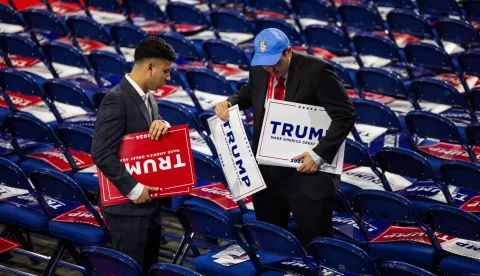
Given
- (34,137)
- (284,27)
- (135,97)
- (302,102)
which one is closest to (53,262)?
(34,137)

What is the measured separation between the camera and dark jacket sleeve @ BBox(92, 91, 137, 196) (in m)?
4.38

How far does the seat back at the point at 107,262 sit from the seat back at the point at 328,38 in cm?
441

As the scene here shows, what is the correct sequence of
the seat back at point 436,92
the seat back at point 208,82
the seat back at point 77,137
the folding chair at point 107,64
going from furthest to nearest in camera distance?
1. the folding chair at point 107,64
2. the seat back at point 208,82
3. the seat back at point 436,92
4. the seat back at point 77,137

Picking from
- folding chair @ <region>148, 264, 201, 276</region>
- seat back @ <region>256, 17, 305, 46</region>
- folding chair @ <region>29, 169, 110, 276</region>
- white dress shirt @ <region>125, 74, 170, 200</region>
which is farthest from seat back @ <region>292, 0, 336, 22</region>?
folding chair @ <region>148, 264, 201, 276</region>

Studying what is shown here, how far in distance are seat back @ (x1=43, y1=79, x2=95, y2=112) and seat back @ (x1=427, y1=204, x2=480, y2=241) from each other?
3.10m

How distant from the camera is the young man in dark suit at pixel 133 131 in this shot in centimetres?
439

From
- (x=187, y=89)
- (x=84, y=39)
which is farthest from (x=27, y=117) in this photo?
(x=84, y=39)

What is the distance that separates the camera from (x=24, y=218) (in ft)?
18.3

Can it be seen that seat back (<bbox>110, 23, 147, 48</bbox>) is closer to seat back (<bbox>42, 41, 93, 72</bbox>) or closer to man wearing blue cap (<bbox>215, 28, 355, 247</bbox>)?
seat back (<bbox>42, 41, 93, 72</bbox>)

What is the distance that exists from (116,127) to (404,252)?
1948 mm

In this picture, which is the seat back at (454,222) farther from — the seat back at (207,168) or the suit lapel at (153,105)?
the suit lapel at (153,105)

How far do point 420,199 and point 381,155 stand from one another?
16.7 inches

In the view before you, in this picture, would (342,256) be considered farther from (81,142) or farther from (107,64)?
(107,64)

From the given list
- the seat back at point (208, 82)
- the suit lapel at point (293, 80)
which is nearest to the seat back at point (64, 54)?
the seat back at point (208, 82)
